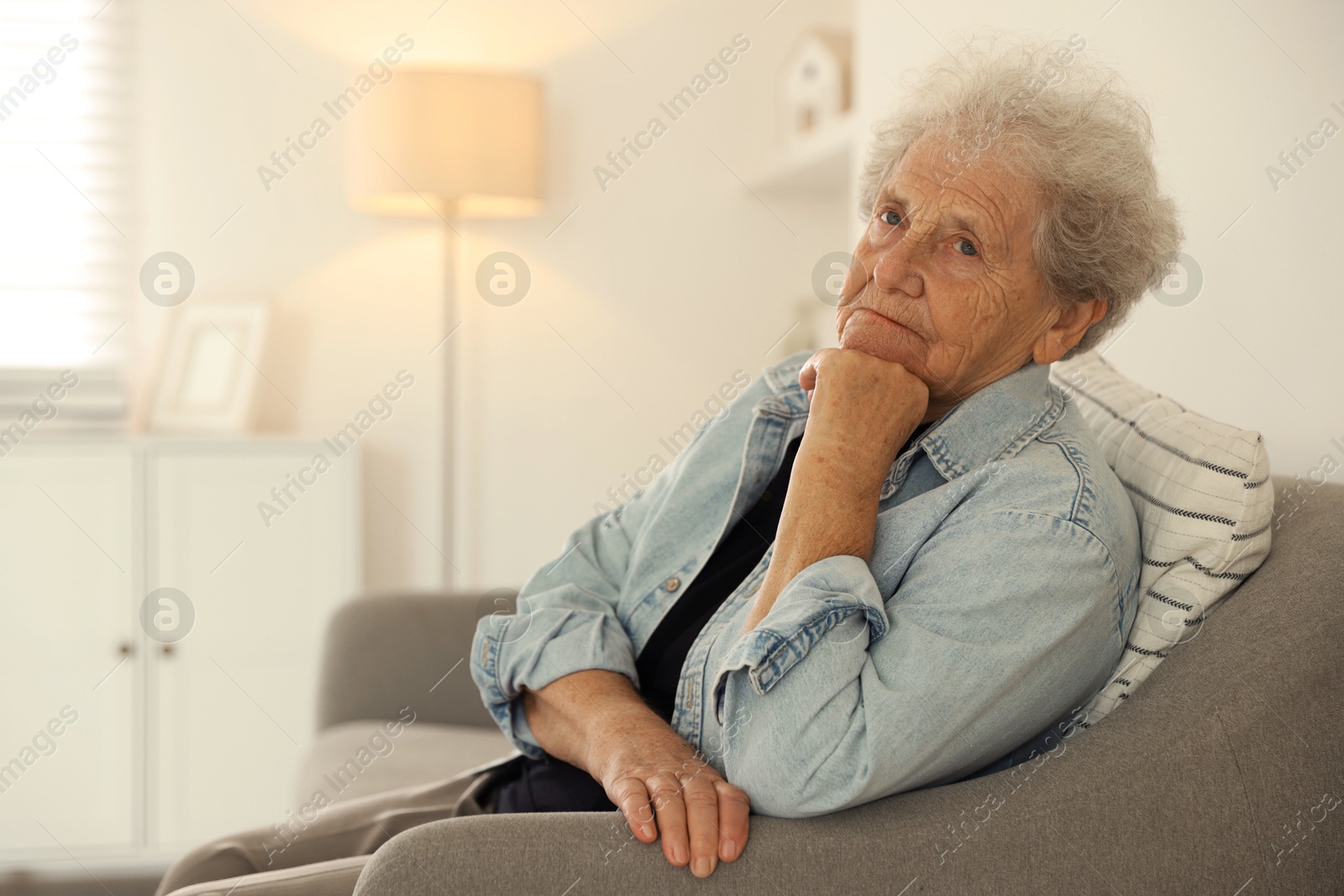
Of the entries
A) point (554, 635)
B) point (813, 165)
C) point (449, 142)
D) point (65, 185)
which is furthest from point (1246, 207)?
point (65, 185)

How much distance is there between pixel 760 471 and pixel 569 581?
0.26 meters

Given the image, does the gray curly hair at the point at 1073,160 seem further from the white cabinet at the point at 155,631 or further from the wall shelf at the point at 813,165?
the white cabinet at the point at 155,631

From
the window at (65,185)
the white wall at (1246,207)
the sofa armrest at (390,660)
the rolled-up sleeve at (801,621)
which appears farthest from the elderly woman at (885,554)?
the window at (65,185)

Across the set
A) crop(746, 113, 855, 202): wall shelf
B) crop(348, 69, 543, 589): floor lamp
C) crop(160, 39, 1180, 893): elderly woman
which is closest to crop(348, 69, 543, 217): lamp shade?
crop(348, 69, 543, 589): floor lamp

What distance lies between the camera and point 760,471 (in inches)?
45.1

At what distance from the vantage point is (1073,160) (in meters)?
0.98

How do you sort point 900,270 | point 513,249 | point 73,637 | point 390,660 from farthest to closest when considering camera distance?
point 513,249 < point 73,637 < point 390,660 < point 900,270

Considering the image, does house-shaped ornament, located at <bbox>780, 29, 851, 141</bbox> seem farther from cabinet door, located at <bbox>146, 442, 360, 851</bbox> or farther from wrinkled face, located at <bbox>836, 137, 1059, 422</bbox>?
wrinkled face, located at <bbox>836, 137, 1059, 422</bbox>

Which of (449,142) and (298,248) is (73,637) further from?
(449,142)

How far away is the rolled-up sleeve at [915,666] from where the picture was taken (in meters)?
0.80

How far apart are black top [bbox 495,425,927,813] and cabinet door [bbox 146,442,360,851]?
1.42 metres

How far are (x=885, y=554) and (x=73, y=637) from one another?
213 cm

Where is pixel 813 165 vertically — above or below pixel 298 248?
above

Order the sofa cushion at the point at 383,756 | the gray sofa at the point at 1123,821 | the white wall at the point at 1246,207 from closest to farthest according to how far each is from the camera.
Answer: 1. the gray sofa at the point at 1123,821
2. the white wall at the point at 1246,207
3. the sofa cushion at the point at 383,756
